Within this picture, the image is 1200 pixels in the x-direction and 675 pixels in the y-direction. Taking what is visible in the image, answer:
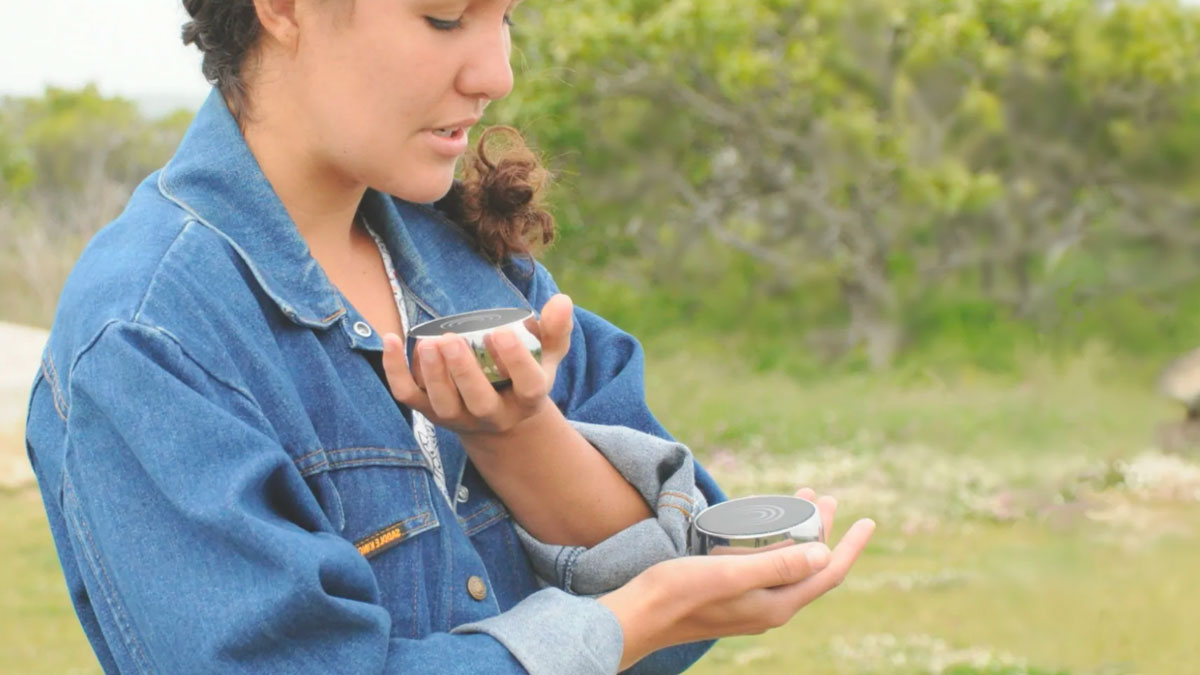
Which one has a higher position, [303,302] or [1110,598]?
[303,302]

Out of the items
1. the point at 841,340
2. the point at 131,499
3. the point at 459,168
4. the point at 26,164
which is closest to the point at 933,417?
the point at 841,340

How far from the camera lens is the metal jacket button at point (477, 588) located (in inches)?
69.0

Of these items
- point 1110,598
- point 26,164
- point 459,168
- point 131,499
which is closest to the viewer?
point 131,499

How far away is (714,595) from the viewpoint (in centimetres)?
172

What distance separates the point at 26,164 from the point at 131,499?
14.6 metres

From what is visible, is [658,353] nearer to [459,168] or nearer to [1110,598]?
[1110,598]

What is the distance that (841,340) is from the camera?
10.6 metres

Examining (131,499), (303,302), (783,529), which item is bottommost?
(783,529)

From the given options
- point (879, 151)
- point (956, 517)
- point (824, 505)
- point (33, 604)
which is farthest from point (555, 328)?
point (879, 151)

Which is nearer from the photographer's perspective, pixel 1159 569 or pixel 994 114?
pixel 1159 569

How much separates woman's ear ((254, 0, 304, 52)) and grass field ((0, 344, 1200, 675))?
4.20 m

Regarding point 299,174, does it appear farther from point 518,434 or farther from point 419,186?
point 518,434

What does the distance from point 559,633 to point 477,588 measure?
20cm

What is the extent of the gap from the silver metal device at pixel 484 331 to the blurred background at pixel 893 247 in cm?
593
